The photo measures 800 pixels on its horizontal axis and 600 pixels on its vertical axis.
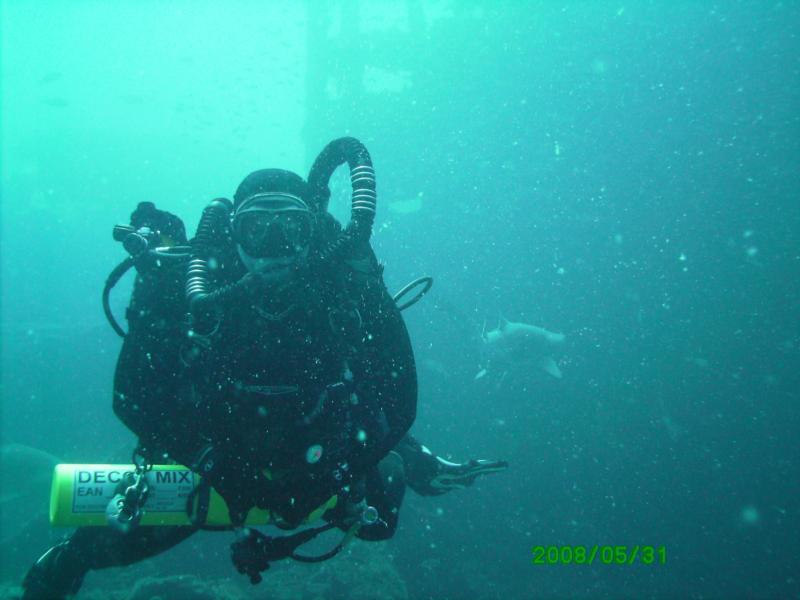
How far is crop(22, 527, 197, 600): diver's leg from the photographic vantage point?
2947mm

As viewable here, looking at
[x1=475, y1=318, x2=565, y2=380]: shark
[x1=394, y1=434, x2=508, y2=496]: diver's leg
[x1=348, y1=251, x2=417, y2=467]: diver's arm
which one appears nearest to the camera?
[x1=348, y1=251, x2=417, y2=467]: diver's arm

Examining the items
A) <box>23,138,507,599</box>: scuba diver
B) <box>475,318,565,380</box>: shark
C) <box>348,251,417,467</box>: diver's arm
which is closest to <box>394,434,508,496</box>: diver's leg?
<box>23,138,507,599</box>: scuba diver

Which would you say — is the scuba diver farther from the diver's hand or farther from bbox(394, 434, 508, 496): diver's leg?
bbox(394, 434, 508, 496): diver's leg

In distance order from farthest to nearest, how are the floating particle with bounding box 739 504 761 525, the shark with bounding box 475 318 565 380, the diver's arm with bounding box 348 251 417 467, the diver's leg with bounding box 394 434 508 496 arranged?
the shark with bounding box 475 318 565 380 → the floating particle with bounding box 739 504 761 525 → the diver's leg with bounding box 394 434 508 496 → the diver's arm with bounding box 348 251 417 467

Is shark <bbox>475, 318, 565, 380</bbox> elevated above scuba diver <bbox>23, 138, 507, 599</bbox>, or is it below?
below

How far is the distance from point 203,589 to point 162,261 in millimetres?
→ 9374

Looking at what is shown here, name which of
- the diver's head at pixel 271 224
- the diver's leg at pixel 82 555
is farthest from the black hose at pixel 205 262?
the diver's leg at pixel 82 555

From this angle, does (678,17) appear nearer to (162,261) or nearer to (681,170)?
(681,170)

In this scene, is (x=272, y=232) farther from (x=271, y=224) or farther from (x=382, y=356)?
(x=382, y=356)

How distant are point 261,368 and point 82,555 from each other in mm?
2045

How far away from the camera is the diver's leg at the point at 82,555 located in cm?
295

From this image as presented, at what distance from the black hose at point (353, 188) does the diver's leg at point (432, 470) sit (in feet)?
7.59
